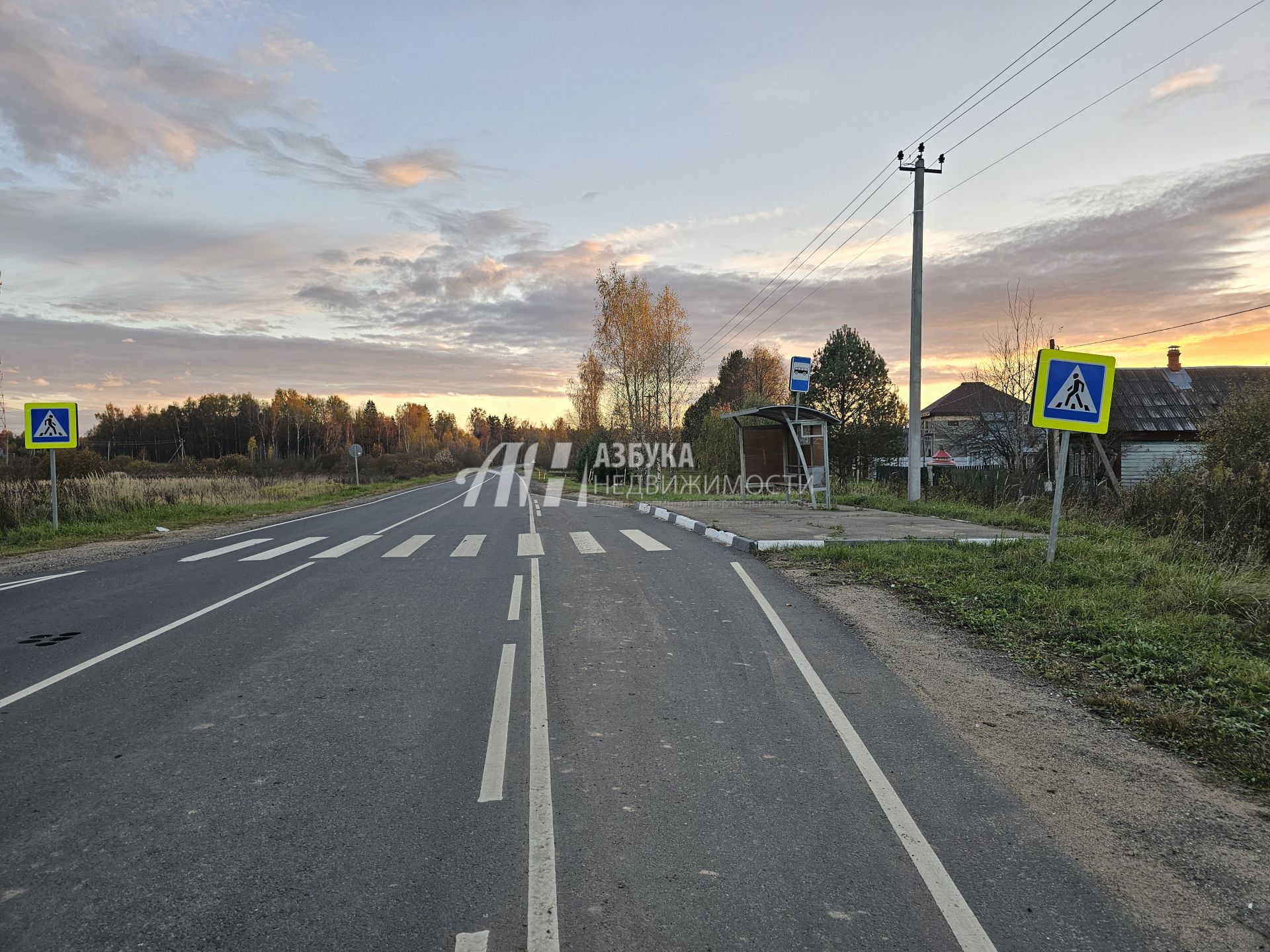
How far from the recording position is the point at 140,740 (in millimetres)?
4383

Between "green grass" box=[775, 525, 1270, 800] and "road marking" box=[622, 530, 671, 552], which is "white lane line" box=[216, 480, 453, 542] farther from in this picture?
"green grass" box=[775, 525, 1270, 800]

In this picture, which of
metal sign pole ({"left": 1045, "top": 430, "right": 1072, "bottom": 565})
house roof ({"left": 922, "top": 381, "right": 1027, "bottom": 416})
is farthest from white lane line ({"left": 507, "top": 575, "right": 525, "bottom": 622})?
house roof ({"left": 922, "top": 381, "right": 1027, "bottom": 416})

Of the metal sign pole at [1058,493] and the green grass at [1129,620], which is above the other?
the metal sign pole at [1058,493]

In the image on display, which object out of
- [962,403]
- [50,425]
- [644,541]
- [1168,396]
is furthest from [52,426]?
[962,403]

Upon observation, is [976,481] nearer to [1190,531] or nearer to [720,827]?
[1190,531]

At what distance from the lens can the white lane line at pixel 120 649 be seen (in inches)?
208

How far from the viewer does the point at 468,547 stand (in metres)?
12.9

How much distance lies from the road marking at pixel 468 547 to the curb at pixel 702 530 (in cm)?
430

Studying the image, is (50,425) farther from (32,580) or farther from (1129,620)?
(1129,620)

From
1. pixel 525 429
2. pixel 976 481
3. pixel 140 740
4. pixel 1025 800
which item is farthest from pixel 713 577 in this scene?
pixel 525 429

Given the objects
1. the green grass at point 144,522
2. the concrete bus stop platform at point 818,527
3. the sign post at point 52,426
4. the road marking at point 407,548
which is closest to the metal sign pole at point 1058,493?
the concrete bus stop platform at point 818,527

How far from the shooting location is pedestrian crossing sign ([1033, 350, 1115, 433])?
8.29m

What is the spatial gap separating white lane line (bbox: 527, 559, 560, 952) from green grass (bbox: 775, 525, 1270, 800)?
12.0 feet

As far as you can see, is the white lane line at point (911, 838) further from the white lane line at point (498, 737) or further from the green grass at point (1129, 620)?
the white lane line at point (498, 737)
